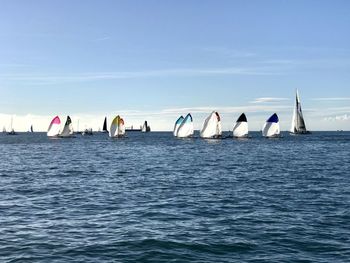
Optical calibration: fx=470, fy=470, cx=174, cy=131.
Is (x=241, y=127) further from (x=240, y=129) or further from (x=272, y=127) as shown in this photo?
(x=272, y=127)

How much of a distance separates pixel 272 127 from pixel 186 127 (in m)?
36.0

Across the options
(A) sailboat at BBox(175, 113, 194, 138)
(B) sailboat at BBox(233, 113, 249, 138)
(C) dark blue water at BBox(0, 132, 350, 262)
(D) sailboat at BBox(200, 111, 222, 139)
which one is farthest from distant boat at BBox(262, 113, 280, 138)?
(C) dark blue water at BBox(0, 132, 350, 262)

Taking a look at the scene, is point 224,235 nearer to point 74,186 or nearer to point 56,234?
point 56,234

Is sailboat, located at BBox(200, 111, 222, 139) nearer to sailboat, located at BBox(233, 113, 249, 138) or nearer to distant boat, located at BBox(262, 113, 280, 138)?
sailboat, located at BBox(233, 113, 249, 138)

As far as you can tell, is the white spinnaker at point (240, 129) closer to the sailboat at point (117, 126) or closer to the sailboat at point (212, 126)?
the sailboat at point (212, 126)

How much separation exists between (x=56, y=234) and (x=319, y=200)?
67.4ft

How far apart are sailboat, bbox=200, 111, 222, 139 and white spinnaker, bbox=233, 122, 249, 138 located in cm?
1027

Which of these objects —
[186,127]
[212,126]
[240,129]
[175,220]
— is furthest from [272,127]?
[175,220]

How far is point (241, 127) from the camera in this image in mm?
175125

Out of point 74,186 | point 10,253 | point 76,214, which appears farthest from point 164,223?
point 74,186

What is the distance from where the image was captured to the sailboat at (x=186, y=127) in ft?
577

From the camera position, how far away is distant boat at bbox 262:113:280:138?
18120 centimetres

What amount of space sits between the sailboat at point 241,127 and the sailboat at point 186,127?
16756 mm

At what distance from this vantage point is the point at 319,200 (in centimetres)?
3588
